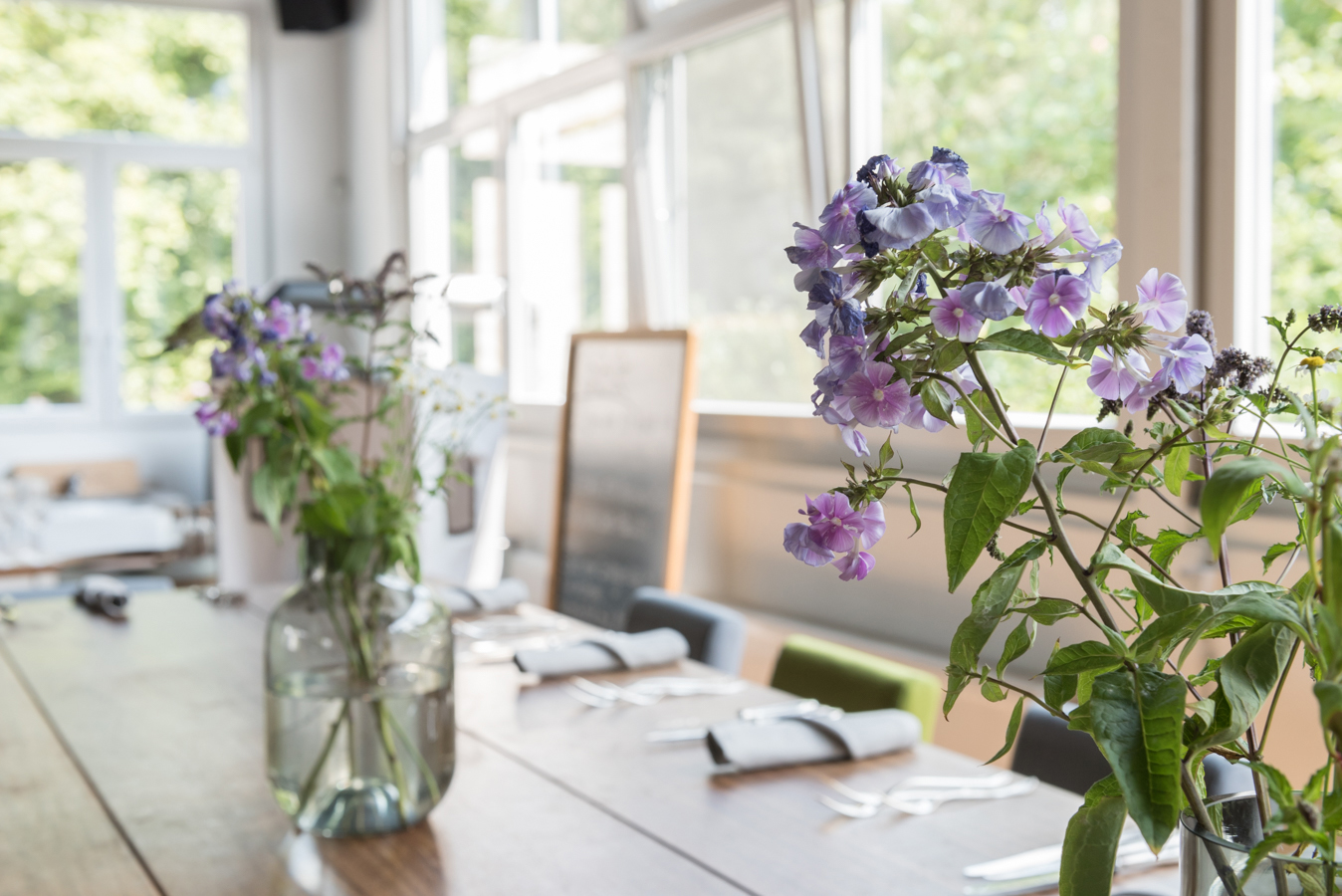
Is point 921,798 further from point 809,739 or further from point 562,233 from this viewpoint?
point 562,233

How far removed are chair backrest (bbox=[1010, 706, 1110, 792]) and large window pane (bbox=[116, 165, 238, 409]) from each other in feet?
19.9

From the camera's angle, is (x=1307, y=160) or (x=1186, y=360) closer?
(x=1186, y=360)

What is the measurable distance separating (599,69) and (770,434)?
1614 millimetres

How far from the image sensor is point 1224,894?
528 millimetres

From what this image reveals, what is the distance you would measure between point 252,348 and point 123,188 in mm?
6350

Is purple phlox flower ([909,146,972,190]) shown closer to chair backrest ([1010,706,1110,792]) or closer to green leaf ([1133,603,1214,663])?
green leaf ([1133,603,1214,663])

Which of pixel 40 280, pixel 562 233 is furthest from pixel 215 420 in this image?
pixel 40 280

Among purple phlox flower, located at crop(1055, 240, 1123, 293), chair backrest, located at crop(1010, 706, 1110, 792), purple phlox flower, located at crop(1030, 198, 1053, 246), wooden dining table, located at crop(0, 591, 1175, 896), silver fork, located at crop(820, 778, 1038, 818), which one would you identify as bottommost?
chair backrest, located at crop(1010, 706, 1110, 792)

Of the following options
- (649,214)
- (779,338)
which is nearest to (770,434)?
(779,338)

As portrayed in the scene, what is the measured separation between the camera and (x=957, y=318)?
521 millimetres

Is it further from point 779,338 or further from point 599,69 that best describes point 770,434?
point 599,69

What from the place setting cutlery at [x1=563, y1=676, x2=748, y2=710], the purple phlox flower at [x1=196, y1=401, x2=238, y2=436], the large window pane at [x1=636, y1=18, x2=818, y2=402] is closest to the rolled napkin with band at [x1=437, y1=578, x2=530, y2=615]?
the place setting cutlery at [x1=563, y1=676, x2=748, y2=710]

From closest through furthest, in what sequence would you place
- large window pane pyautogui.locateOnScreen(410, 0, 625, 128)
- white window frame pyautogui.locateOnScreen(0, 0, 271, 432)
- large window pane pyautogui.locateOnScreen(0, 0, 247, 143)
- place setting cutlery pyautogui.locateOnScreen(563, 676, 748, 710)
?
place setting cutlery pyautogui.locateOnScreen(563, 676, 748, 710) < large window pane pyautogui.locateOnScreen(410, 0, 625, 128) < large window pane pyautogui.locateOnScreen(0, 0, 247, 143) < white window frame pyautogui.locateOnScreen(0, 0, 271, 432)

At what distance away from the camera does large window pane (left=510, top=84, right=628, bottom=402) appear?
14.7 feet
